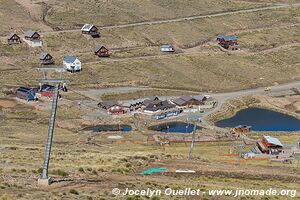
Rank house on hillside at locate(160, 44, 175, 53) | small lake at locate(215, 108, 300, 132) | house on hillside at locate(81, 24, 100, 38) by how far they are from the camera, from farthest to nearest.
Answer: house on hillside at locate(81, 24, 100, 38), house on hillside at locate(160, 44, 175, 53), small lake at locate(215, 108, 300, 132)

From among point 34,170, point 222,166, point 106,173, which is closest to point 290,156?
point 222,166

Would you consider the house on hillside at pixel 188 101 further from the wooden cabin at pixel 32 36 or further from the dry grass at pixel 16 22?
the dry grass at pixel 16 22

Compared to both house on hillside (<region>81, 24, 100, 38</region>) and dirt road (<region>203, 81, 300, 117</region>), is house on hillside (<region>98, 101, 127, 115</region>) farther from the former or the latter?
house on hillside (<region>81, 24, 100, 38</region>)

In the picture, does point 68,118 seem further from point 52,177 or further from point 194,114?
point 52,177

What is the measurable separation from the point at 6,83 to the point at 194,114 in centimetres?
5112

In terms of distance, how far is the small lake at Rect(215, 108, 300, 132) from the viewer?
130m

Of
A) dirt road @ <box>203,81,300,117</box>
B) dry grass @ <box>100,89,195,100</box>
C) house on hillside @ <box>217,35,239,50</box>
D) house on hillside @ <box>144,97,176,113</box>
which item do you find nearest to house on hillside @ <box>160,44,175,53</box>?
house on hillside @ <box>217,35,239,50</box>

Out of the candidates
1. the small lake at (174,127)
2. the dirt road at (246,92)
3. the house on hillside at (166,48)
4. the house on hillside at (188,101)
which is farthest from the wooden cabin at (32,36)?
the small lake at (174,127)

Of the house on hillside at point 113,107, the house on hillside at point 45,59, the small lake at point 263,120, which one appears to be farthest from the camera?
the house on hillside at point 45,59

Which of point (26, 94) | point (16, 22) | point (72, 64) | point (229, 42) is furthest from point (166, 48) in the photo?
point (26, 94)

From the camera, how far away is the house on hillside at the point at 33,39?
173 metres

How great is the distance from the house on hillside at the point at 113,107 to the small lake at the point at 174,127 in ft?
36.9

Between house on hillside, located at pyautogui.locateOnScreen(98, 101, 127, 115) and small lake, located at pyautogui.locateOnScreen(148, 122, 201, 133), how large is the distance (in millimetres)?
11239

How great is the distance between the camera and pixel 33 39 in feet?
569
